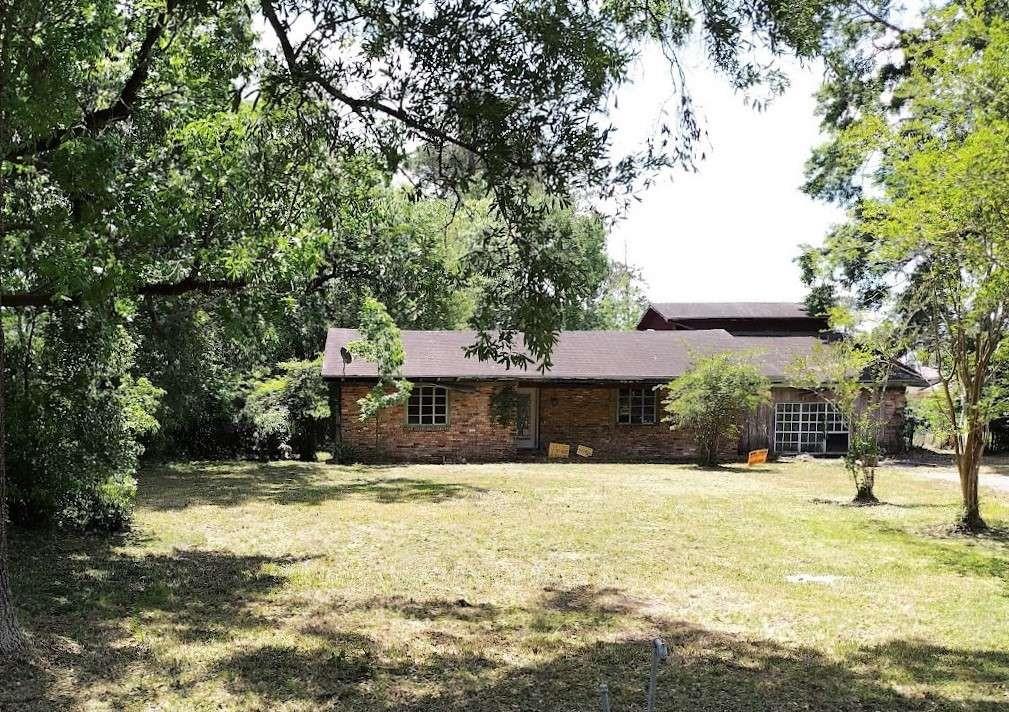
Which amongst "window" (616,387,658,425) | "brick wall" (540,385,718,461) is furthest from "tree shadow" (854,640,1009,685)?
"window" (616,387,658,425)

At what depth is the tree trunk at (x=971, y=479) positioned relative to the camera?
39.1 feet

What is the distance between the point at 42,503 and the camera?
10.1 metres

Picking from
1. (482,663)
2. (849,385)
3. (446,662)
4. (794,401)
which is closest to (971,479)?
(849,385)

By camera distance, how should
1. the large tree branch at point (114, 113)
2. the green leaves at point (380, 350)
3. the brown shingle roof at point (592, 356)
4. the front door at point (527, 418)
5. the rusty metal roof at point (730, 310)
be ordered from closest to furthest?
the large tree branch at point (114, 113)
the green leaves at point (380, 350)
the brown shingle roof at point (592, 356)
the front door at point (527, 418)
the rusty metal roof at point (730, 310)

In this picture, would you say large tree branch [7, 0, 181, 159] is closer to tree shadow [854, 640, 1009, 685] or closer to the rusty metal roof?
tree shadow [854, 640, 1009, 685]

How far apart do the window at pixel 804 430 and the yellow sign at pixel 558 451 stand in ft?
22.2

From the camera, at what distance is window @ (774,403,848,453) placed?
26.3 metres

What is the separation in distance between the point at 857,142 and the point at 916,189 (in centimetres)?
171

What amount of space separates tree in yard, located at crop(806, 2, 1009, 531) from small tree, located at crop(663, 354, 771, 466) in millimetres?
8701

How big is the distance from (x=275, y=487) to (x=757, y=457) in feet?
45.4

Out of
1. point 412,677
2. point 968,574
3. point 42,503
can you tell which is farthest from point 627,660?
point 42,503

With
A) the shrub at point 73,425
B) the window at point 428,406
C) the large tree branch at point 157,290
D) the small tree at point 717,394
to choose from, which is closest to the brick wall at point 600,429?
the small tree at point 717,394

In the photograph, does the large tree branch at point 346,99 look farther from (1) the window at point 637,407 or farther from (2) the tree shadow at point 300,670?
(1) the window at point 637,407

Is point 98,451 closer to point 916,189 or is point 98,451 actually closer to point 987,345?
point 916,189
